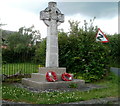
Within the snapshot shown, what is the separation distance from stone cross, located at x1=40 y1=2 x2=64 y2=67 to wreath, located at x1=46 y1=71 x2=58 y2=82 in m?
0.69

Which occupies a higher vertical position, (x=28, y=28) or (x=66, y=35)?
(x=28, y=28)

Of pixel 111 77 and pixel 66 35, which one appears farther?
pixel 66 35

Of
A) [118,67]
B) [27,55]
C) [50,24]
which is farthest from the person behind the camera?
[118,67]

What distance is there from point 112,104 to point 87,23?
36.6 feet

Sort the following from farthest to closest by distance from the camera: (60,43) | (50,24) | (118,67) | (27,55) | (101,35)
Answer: (118,67)
(60,43)
(101,35)
(27,55)
(50,24)

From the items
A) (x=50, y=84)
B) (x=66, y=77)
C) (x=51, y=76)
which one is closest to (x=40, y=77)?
(x=51, y=76)

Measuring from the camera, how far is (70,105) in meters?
6.00

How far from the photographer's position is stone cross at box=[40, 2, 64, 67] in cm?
1021

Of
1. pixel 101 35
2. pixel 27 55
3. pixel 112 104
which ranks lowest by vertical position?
pixel 112 104

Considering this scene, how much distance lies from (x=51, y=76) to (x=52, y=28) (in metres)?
2.44

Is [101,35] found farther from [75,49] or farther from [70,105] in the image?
[70,105]

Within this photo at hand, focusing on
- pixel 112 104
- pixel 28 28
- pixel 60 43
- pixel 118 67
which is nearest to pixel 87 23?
pixel 60 43

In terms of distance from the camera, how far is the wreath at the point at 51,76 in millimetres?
9320

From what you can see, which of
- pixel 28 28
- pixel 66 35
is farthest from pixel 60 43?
pixel 28 28
